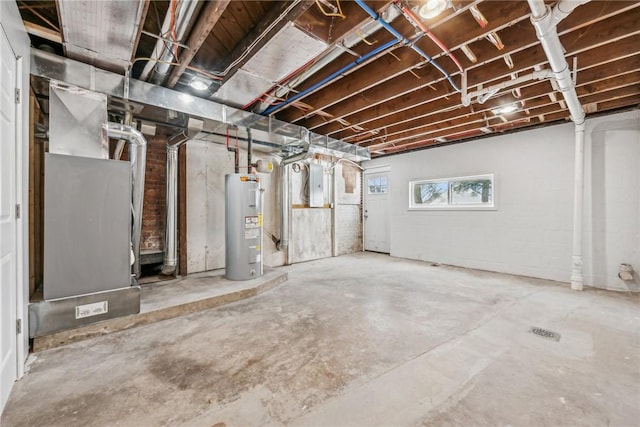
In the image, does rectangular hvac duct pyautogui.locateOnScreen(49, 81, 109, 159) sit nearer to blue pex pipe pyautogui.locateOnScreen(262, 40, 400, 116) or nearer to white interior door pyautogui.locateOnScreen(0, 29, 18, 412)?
white interior door pyautogui.locateOnScreen(0, 29, 18, 412)

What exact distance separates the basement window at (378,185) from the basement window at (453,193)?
0.77 metres

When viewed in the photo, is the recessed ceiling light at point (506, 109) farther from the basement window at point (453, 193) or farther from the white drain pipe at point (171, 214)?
the white drain pipe at point (171, 214)

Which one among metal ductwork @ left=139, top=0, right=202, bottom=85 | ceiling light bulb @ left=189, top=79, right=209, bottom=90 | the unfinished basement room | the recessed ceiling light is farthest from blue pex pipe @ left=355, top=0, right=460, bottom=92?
ceiling light bulb @ left=189, top=79, right=209, bottom=90

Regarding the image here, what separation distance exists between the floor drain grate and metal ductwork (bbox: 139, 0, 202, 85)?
3642 millimetres

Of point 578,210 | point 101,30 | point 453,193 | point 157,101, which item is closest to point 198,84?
point 157,101

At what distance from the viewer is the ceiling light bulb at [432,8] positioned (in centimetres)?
165

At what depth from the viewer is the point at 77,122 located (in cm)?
221

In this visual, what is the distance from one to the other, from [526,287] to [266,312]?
3621 mm

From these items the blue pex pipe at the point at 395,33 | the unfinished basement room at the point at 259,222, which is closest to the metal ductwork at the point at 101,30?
the unfinished basement room at the point at 259,222

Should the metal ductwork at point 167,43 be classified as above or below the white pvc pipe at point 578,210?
above

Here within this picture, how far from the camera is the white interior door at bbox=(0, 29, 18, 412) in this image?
1412 mm

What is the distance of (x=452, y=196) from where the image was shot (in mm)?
5270

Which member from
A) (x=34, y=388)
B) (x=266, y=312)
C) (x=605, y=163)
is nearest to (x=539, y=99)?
(x=605, y=163)

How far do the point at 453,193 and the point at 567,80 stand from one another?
2.90 m
